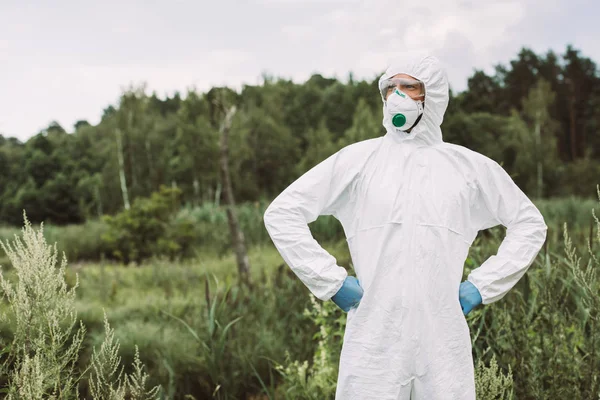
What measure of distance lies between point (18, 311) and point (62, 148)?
3138cm

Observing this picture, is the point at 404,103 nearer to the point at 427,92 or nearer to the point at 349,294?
the point at 427,92

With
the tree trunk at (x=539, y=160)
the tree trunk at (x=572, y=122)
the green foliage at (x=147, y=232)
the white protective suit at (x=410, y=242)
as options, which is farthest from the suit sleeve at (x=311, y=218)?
the tree trunk at (x=572, y=122)

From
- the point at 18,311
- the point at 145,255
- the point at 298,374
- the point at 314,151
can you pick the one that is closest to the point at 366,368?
the point at 18,311

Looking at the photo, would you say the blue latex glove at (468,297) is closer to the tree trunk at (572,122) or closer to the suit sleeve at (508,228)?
the suit sleeve at (508,228)

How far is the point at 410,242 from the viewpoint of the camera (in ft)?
7.00

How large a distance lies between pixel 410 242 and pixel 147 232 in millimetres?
11157

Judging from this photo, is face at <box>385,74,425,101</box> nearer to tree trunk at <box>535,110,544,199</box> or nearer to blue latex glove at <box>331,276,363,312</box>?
blue latex glove at <box>331,276,363,312</box>

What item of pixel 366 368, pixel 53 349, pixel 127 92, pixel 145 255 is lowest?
pixel 145 255

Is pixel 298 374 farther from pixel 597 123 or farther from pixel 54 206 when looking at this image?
pixel 597 123

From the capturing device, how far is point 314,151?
80.1ft

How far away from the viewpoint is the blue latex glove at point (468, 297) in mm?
2160

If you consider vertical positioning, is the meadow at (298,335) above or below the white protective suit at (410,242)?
below

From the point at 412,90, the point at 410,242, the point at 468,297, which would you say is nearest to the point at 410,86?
the point at 412,90

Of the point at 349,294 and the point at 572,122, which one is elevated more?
the point at 572,122
